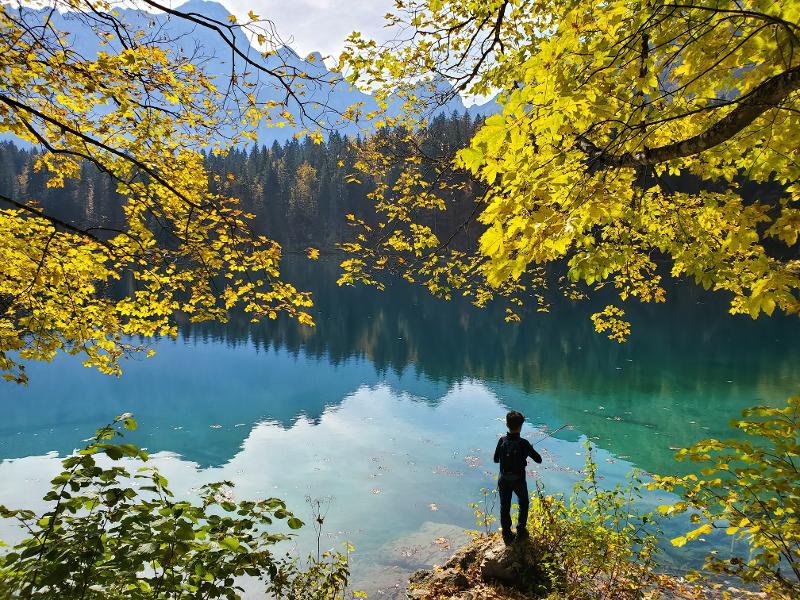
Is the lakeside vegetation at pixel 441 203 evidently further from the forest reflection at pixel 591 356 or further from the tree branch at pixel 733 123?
the forest reflection at pixel 591 356

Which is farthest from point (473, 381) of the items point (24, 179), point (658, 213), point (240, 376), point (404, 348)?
point (24, 179)

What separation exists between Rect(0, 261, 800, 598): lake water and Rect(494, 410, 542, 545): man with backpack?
341 cm

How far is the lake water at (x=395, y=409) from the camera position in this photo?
546 inches

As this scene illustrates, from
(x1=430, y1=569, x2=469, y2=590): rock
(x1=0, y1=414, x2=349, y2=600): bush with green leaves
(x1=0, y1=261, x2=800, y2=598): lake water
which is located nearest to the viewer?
(x1=0, y1=414, x2=349, y2=600): bush with green leaves

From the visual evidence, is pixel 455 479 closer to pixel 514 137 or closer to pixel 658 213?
pixel 658 213

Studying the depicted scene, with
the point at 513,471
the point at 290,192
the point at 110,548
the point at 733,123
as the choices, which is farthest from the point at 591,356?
the point at 290,192

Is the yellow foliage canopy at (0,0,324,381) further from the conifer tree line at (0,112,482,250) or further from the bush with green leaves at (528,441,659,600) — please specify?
the conifer tree line at (0,112,482,250)

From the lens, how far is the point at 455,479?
49.1ft

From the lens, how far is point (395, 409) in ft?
75.4

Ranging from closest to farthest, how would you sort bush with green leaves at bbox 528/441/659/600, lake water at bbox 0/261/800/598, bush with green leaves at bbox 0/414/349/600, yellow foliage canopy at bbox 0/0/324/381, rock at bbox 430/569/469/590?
bush with green leaves at bbox 0/414/349/600 → yellow foliage canopy at bbox 0/0/324/381 → bush with green leaves at bbox 528/441/659/600 → rock at bbox 430/569/469/590 → lake water at bbox 0/261/800/598

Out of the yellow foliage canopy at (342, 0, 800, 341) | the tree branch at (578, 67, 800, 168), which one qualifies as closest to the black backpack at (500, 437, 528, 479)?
the yellow foliage canopy at (342, 0, 800, 341)

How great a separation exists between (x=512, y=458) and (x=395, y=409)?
15846 mm

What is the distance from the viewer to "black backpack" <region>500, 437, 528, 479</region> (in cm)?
754

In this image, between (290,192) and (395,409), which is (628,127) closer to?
(395,409)
